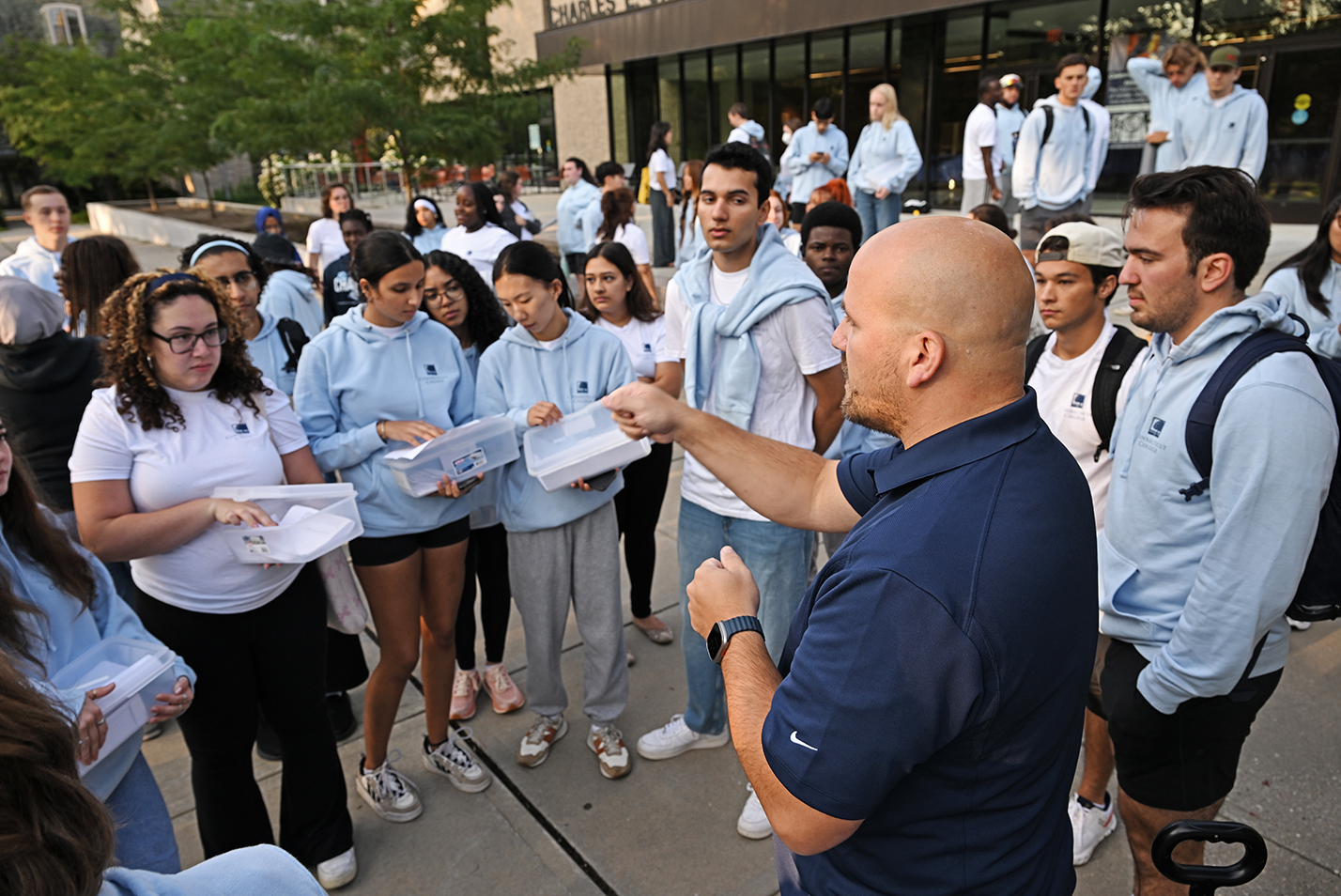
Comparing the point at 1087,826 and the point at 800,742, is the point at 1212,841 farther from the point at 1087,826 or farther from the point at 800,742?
the point at 1087,826

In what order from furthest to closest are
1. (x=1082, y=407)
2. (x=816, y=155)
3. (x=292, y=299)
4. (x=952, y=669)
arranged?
(x=816, y=155) → (x=292, y=299) → (x=1082, y=407) → (x=952, y=669)

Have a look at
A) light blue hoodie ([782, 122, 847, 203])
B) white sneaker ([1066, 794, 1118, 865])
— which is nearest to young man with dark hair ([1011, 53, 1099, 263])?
light blue hoodie ([782, 122, 847, 203])

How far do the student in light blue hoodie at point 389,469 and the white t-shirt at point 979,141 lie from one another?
7856 millimetres

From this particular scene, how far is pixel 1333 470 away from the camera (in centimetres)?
208

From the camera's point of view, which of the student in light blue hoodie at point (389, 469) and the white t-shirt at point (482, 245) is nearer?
the student in light blue hoodie at point (389, 469)

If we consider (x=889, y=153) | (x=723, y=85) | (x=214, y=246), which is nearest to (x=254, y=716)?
(x=214, y=246)

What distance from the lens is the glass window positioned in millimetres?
19953

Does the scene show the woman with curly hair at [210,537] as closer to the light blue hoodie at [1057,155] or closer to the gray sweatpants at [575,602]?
the gray sweatpants at [575,602]

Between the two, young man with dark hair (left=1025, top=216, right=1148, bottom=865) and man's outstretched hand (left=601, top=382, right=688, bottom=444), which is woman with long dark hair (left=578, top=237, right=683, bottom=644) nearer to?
man's outstretched hand (left=601, top=382, right=688, bottom=444)

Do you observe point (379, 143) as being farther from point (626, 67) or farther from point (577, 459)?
point (577, 459)

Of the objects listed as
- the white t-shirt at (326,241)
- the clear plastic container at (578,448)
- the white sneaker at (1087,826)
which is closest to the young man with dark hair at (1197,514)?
the white sneaker at (1087,826)

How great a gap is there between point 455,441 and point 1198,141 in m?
7.54

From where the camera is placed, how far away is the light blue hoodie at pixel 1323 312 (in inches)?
163

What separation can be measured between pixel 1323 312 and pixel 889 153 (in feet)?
20.0
